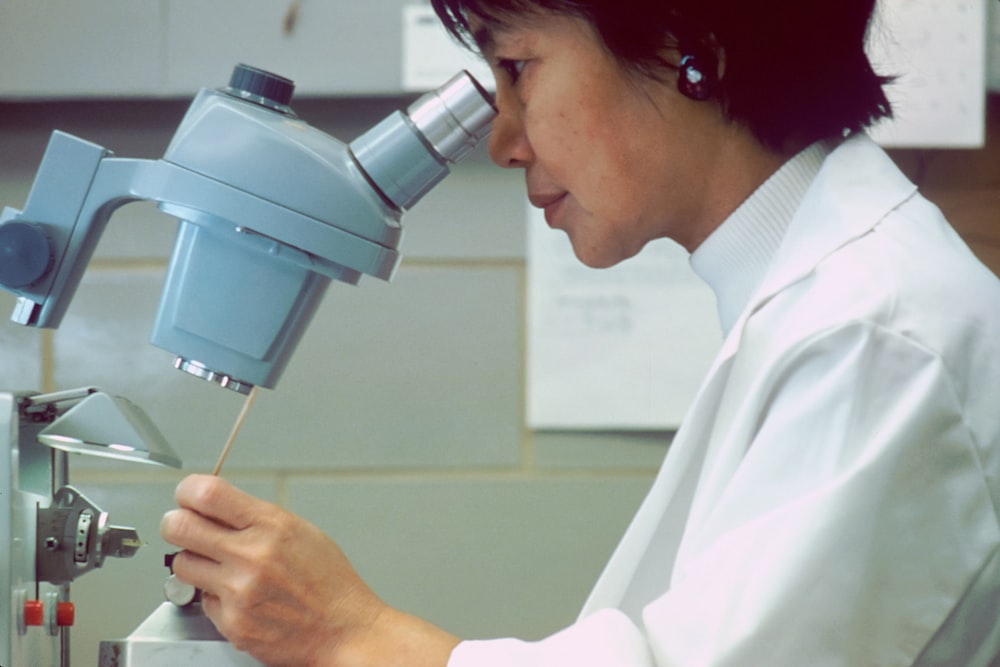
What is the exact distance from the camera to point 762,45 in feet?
3.02

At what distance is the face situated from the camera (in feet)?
3.04

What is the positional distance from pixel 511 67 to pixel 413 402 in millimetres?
779

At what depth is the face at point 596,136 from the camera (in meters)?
0.93

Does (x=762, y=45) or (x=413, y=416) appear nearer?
(x=762, y=45)

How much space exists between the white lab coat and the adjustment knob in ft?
1.32

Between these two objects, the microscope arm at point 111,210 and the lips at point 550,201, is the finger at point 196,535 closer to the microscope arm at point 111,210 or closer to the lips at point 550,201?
the microscope arm at point 111,210

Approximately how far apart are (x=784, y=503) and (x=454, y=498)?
96 cm

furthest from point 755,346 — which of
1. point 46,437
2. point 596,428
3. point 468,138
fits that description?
point 596,428

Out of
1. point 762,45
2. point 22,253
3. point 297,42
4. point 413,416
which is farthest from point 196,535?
point 297,42

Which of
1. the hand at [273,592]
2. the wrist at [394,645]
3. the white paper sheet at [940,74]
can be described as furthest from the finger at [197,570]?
the white paper sheet at [940,74]

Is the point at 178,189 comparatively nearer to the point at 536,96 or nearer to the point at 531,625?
the point at 536,96

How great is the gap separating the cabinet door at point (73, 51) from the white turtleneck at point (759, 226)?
0.93m

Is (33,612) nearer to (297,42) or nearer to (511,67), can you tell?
(511,67)

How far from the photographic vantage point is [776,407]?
762 millimetres
